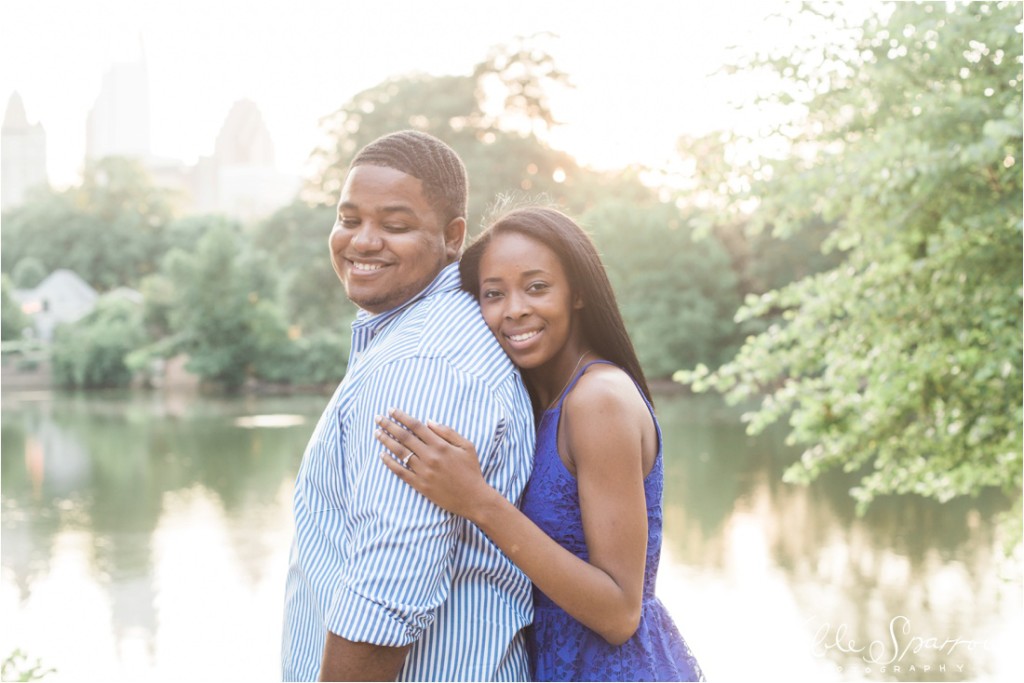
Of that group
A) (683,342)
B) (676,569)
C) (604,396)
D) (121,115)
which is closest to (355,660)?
(604,396)

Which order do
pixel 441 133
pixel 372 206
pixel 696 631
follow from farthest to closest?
pixel 441 133, pixel 696 631, pixel 372 206

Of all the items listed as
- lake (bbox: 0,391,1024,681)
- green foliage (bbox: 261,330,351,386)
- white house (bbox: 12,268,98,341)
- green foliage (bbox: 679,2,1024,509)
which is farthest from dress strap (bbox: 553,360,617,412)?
white house (bbox: 12,268,98,341)

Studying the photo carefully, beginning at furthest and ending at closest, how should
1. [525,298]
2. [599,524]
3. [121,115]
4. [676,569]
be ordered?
1. [121,115]
2. [676,569]
3. [525,298]
4. [599,524]

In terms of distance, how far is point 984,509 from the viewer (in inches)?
510

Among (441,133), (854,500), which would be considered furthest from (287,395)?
(854,500)

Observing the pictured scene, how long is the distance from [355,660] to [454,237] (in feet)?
1.85

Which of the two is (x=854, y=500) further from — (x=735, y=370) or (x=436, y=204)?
(x=436, y=204)

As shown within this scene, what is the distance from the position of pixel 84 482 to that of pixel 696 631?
10.6 m

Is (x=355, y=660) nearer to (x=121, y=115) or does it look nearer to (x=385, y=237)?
(x=385, y=237)

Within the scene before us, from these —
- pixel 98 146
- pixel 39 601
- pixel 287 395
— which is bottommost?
pixel 287 395

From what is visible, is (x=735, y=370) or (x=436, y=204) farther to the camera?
(x=735, y=370)

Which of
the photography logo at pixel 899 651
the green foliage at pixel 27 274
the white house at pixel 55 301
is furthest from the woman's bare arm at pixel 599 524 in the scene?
the green foliage at pixel 27 274

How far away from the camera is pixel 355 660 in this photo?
1.09m

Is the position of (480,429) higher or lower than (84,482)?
higher
